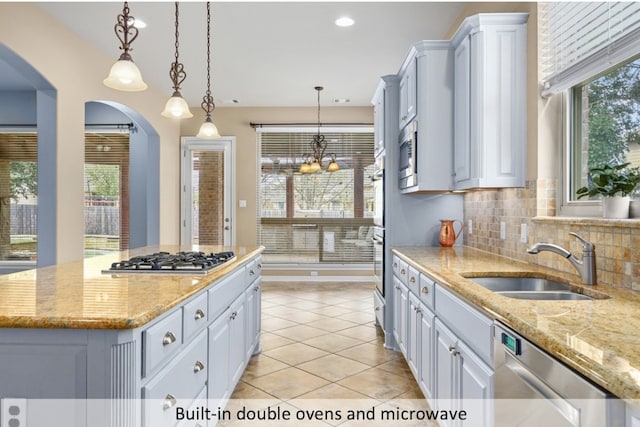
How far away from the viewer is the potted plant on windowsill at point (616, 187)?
5.92ft

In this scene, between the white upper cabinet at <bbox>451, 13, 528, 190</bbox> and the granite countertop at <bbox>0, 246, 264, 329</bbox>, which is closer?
the granite countertop at <bbox>0, 246, 264, 329</bbox>

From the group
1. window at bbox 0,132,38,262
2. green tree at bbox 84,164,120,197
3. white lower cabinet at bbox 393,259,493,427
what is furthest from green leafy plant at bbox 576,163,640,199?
window at bbox 0,132,38,262

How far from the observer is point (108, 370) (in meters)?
1.24

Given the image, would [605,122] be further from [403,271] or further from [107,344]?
[107,344]

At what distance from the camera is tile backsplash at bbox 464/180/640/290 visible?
1.70m

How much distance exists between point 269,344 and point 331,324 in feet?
2.84

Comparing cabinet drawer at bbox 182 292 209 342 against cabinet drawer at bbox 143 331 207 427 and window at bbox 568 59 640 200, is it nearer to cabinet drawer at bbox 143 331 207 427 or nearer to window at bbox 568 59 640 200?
cabinet drawer at bbox 143 331 207 427

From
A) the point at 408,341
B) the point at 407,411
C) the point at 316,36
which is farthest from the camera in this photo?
the point at 316,36

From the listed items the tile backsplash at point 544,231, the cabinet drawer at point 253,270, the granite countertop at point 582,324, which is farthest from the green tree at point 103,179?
the granite countertop at point 582,324

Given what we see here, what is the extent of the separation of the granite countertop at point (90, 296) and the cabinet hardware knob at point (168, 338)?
0.10 m

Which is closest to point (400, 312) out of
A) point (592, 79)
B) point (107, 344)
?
point (592, 79)

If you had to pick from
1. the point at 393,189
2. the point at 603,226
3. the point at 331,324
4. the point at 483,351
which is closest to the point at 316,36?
the point at 393,189

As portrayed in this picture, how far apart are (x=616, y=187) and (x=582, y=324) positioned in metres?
0.95

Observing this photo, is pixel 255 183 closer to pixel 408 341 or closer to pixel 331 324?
pixel 331 324
